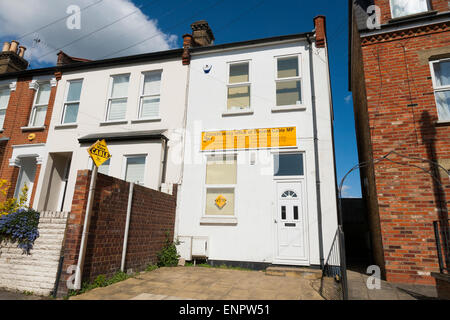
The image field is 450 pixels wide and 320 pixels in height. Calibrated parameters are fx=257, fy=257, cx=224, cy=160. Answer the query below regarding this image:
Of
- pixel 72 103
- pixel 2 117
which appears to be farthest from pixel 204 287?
pixel 2 117

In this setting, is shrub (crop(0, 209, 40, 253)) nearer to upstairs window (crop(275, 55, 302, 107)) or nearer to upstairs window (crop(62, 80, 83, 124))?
upstairs window (crop(62, 80, 83, 124))

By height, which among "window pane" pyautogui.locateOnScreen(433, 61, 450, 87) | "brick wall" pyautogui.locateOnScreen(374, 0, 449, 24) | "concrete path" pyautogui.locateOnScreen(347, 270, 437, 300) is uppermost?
"brick wall" pyautogui.locateOnScreen(374, 0, 449, 24)

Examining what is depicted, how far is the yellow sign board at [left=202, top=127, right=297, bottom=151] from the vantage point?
800 cm

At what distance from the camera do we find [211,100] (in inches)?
360

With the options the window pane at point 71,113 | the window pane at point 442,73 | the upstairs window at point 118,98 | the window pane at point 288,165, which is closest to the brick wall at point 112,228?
the window pane at point 288,165

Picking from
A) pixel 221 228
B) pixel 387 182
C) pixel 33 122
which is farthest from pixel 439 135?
pixel 33 122

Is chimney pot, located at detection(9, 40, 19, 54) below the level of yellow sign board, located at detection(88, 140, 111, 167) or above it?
above

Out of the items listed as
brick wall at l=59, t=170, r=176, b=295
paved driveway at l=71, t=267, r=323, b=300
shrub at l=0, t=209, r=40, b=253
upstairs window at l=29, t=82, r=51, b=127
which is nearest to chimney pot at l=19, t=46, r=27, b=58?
upstairs window at l=29, t=82, r=51, b=127

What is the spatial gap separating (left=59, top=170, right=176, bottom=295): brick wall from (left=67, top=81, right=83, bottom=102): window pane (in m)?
6.57

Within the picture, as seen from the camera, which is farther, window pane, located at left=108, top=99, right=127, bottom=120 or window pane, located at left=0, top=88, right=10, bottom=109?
window pane, located at left=0, top=88, right=10, bottom=109

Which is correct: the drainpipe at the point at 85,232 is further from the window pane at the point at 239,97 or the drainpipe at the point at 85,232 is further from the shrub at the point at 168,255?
the window pane at the point at 239,97

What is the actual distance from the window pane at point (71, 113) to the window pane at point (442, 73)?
12.2 m

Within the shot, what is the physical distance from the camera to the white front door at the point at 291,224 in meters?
7.17

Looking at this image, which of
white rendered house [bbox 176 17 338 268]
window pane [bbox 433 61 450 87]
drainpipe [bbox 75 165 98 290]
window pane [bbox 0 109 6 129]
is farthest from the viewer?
window pane [bbox 0 109 6 129]
